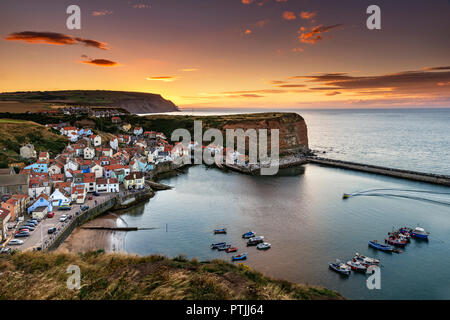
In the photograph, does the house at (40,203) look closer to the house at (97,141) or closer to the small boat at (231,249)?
the small boat at (231,249)

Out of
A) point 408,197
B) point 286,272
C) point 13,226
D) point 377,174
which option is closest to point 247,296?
point 286,272

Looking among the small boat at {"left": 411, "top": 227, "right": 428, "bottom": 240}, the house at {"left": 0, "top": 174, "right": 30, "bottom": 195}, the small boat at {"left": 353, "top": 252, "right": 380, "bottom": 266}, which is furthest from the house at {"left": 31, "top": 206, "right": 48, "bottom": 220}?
the small boat at {"left": 411, "top": 227, "right": 428, "bottom": 240}

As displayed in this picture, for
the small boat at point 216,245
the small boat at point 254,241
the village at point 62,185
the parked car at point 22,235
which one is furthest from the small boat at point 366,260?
the parked car at point 22,235

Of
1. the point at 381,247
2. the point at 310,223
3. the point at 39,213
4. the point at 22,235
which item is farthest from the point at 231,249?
the point at 39,213

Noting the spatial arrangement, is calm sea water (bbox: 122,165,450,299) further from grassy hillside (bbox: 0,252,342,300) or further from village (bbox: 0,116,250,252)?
grassy hillside (bbox: 0,252,342,300)
